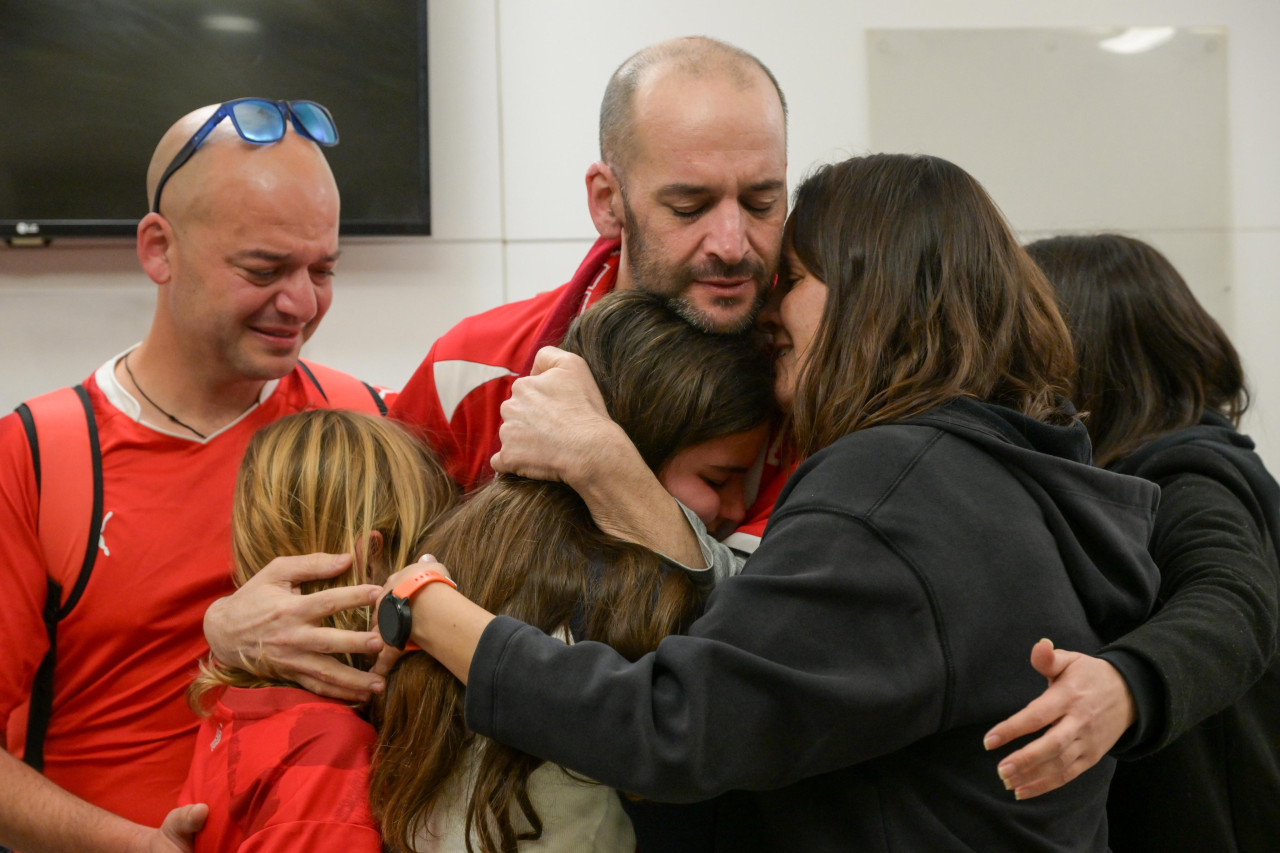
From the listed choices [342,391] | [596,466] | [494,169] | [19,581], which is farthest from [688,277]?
[494,169]

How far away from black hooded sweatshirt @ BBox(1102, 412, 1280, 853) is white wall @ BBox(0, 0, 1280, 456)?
1808 millimetres

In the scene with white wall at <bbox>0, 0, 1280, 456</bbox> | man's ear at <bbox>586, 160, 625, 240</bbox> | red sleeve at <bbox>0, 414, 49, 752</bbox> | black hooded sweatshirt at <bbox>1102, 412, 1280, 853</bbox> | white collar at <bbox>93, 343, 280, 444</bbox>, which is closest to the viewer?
black hooded sweatshirt at <bbox>1102, 412, 1280, 853</bbox>

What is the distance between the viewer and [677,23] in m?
3.20

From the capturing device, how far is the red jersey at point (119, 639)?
5.47 feet

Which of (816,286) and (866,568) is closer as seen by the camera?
(866,568)

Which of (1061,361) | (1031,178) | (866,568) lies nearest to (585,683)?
(866,568)

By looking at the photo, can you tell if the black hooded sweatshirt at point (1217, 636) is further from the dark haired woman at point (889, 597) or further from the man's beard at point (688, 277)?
the man's beard at point (688, 277)

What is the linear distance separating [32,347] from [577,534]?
7.80 feet

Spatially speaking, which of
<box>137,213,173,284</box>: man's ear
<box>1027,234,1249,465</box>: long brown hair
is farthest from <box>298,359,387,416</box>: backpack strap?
<box>1027,234,1249,465</box>: long brown hair

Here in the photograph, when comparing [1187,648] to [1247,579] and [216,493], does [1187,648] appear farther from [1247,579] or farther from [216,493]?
[216,493]

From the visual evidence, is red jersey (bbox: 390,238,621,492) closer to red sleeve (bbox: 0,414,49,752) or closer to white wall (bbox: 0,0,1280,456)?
red sleeve (bbox: 0,414,49,752)

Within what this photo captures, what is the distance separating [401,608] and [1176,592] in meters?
1.04

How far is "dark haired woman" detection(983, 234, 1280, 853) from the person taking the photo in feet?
3.92

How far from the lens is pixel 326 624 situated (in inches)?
54.4
